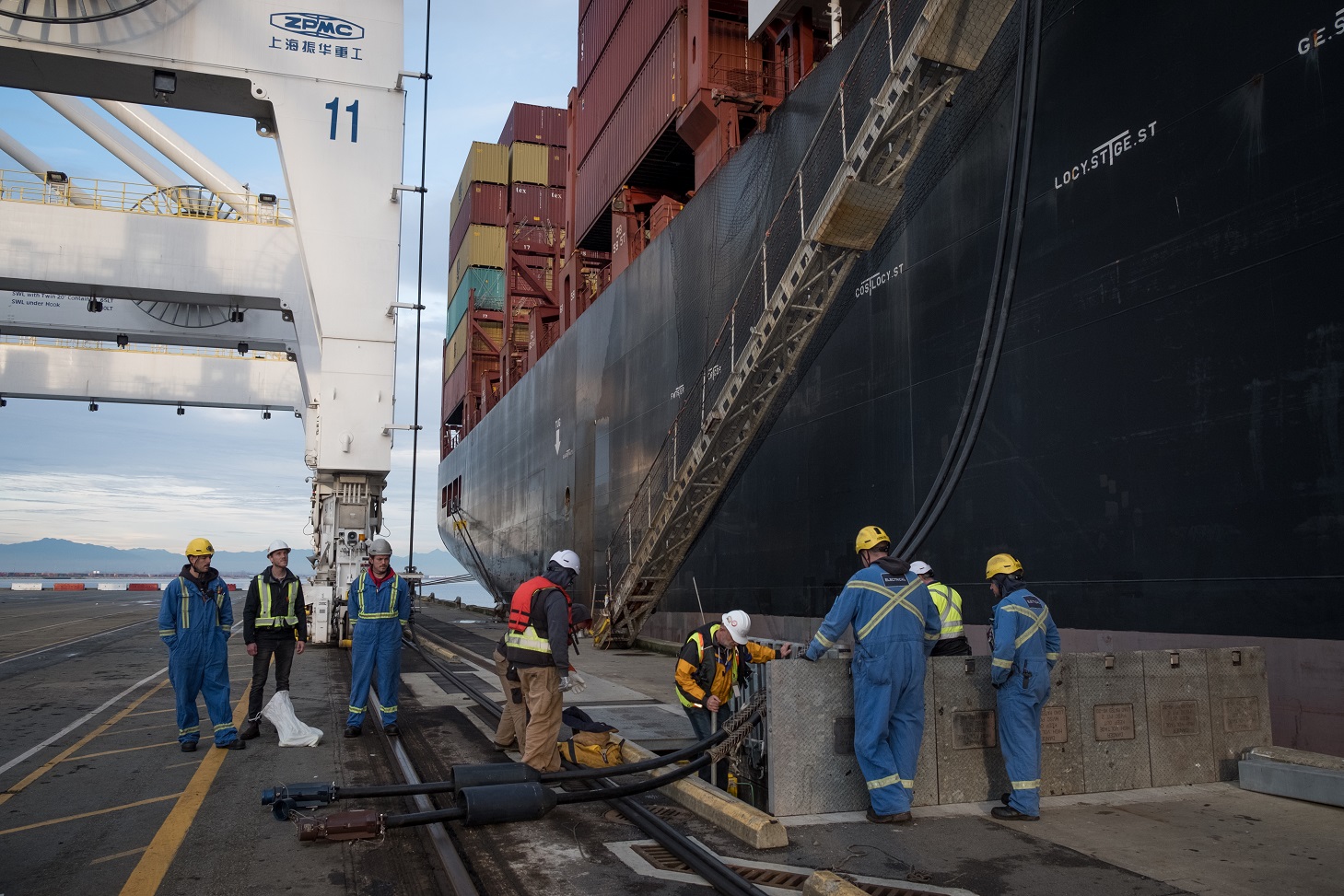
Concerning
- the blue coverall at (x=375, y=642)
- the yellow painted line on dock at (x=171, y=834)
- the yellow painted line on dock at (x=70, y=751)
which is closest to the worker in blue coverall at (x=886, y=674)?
the yellow painted line on dock at (x=171, y=834)

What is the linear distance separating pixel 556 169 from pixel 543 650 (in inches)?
1226

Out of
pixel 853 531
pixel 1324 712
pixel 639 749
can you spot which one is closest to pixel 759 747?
pixel 639 749

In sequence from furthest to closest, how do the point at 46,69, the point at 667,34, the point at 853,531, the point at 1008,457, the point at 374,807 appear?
the point at 667,34, the point at 46,69, the point at 853,531, the point at 1008,457, the point at 374,807

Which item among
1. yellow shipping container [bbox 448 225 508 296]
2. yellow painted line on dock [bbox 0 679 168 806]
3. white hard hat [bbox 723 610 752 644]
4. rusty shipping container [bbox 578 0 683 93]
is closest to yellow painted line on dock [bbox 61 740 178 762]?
yellow painted line on dock [bbox 0 679 168 806]

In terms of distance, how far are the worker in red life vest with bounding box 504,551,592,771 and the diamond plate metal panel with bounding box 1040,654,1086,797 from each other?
3044 millimetres

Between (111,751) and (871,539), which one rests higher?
(871,539)

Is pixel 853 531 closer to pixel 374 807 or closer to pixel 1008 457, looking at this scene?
pixel 1008 457

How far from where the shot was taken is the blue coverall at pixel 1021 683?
5.31 metres

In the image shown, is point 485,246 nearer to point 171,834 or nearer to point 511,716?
point 511,716

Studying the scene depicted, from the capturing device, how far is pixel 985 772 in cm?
572

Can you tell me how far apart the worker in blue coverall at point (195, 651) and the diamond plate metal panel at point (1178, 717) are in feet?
21.8

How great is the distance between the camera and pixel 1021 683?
534cm

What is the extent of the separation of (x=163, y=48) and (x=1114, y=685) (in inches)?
565

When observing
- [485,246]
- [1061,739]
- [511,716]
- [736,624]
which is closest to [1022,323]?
→ [1061,739]
